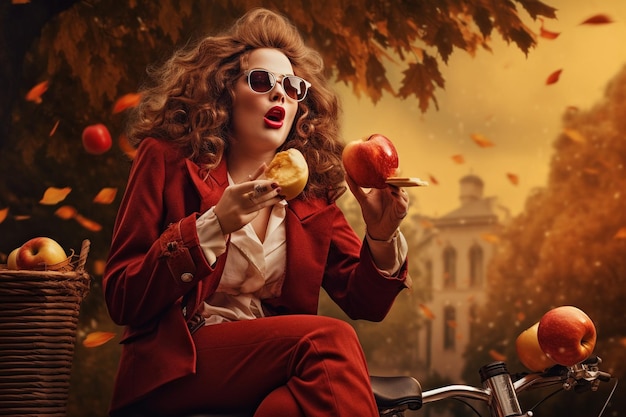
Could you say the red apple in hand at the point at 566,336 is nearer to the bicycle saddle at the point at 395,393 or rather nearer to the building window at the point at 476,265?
the bicycle saddle at the point at 395,393

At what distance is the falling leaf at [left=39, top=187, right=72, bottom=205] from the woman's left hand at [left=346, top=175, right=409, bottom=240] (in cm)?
252

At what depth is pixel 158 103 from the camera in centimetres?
220

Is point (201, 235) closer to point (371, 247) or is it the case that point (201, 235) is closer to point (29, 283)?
point (371, 247)

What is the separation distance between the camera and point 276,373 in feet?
5.71

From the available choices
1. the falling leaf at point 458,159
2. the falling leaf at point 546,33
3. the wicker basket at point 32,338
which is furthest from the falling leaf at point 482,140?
the wicker basket at point 32,338

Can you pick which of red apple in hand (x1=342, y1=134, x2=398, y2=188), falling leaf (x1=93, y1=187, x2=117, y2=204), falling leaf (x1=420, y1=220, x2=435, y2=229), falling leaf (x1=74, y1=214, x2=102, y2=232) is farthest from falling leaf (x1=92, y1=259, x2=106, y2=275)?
red apple in hand (x1=342, y1=134, x2=398, y2=188)

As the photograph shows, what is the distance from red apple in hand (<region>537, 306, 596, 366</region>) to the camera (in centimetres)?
207

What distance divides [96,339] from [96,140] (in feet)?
3.04

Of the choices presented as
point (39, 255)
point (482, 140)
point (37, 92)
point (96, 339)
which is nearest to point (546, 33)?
point (482, 140)

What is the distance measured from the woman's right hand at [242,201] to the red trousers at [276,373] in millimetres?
212

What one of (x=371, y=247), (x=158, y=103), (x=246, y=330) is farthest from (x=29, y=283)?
(x=371, y=247)

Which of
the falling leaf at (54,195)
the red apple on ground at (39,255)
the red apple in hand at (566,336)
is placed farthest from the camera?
the falling leaf at (54,195)

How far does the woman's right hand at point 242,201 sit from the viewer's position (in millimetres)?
1757

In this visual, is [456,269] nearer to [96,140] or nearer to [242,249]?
[96,140]
